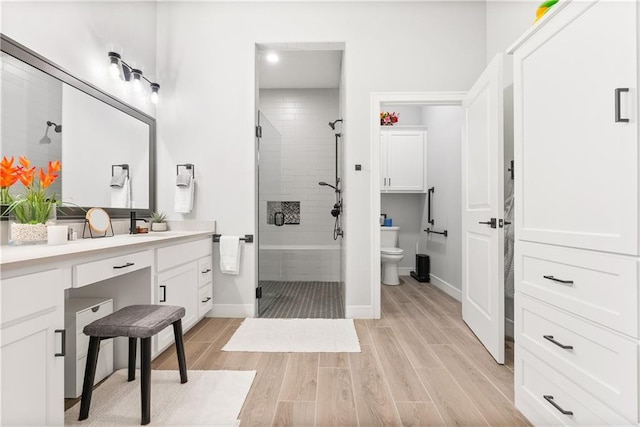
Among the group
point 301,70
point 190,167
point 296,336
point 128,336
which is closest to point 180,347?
point 128,336

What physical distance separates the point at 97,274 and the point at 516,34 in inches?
127

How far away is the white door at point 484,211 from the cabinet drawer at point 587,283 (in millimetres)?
580

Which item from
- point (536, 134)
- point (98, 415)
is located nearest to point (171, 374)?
point (98, 415)

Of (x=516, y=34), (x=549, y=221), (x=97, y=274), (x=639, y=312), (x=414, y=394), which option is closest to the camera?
(x=639, y=312)

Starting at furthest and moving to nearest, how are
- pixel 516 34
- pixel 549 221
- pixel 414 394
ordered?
pixel 516 34
pixel 414 394
pixel 549 221

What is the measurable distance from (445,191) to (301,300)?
7.48 ft

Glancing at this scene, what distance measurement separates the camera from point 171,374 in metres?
1.82

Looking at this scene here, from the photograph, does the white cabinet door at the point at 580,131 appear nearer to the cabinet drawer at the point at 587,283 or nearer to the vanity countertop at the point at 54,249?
the cabinet drawer at the point at 587,283

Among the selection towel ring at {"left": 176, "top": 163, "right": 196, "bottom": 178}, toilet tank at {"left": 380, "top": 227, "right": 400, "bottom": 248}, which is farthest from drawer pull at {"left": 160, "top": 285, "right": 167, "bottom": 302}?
toilet tank at {"left": 380, "top": 227, "right": 400, "bottom": 248}

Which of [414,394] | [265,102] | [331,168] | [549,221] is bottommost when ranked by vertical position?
[414,394]

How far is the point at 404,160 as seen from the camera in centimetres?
452

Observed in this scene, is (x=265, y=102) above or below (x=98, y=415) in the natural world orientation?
above

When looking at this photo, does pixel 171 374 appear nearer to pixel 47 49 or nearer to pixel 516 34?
pixel 47 49

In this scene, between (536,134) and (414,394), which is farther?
(414,394)
